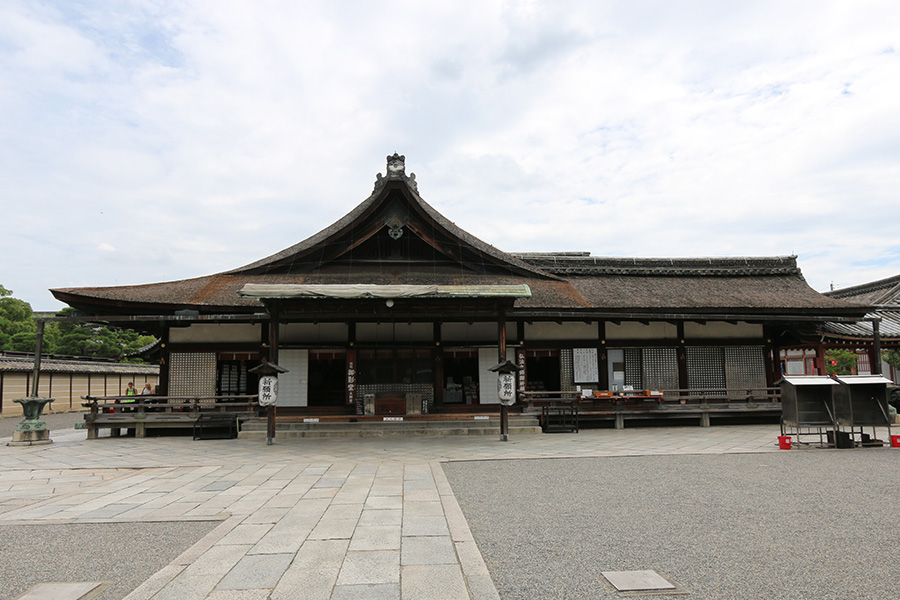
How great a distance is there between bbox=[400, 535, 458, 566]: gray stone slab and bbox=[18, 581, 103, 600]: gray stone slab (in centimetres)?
264

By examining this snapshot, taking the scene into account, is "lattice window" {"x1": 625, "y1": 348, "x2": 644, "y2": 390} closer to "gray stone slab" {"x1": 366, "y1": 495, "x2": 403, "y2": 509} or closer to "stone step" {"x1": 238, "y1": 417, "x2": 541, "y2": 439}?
"stone step" {"x1": 238, "y1": 417, "x2": 541, "y2": 439}

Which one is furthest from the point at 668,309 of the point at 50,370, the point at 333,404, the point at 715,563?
the point at 50,370

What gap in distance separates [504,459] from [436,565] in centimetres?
613

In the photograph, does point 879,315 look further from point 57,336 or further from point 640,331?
point 57,336

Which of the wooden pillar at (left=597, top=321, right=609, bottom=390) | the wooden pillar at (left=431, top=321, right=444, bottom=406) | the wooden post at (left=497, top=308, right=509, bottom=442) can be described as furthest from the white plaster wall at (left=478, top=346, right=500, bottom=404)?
the wooden pillar at (left=597, top=321, right=609, bottom=390)

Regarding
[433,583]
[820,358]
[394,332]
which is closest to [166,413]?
[394,332]

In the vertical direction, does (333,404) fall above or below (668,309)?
below

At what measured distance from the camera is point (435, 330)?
A: 1677 centimetres

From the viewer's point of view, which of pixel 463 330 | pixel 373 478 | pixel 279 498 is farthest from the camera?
→ pixel 463 330

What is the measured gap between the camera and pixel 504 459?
10.8 m

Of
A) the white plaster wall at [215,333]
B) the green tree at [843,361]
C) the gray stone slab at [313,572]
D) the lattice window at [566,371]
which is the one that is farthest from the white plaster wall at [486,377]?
the green tree at [843,361]

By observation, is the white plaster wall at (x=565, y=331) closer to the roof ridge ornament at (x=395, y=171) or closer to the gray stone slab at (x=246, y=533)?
the roof ridge ornament at (x=395, y=171)

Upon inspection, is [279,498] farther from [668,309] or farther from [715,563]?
[668,309]

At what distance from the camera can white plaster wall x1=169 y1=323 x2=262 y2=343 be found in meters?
16.4
